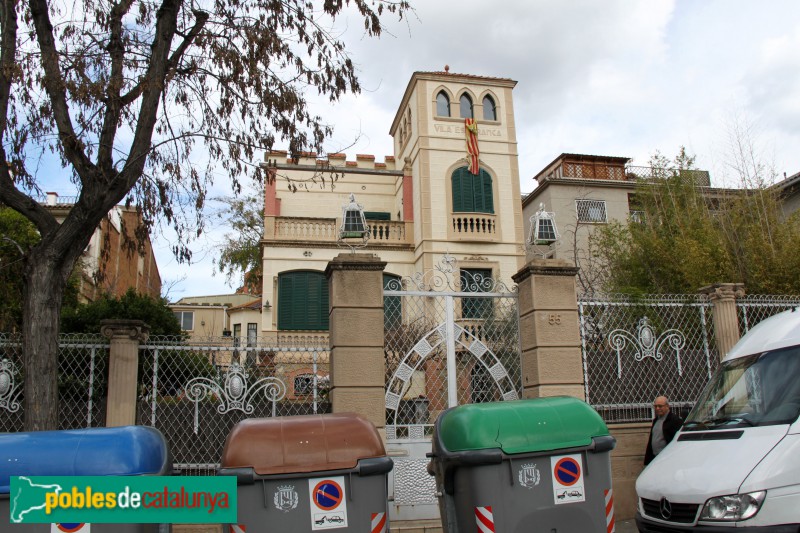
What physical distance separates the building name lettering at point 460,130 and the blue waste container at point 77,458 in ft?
58.0

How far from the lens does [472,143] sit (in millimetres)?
20750

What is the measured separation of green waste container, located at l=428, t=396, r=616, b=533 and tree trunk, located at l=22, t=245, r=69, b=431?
393 centimetres

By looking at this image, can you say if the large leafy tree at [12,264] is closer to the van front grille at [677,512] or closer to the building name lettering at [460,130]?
the van front grille at [677,512]

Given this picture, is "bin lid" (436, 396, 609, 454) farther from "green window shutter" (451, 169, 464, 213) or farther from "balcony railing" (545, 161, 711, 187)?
"balcony railing" (545, 161, 711, 187)

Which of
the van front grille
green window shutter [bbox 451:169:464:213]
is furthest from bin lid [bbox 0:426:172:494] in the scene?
green window shutter [bbox 451:169:464:213]

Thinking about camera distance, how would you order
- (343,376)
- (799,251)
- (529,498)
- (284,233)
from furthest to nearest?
(284,233)
(799,251)
(343,376)
(529,498)

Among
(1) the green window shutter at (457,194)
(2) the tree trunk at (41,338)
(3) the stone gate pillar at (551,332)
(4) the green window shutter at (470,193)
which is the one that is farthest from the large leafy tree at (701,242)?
(2) the tree trunk at (41,338)

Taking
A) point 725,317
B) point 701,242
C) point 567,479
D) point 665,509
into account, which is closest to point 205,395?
point 567,479

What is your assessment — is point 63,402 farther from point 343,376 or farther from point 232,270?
point 232,270

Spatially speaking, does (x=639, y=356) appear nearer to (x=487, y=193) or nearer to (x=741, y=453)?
(x=741, y=453)

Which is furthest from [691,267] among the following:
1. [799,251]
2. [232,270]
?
[232,270]

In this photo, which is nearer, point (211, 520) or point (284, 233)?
point (211, 520)

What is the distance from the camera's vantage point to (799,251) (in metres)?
11.4

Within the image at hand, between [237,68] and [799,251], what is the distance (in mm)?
9770
